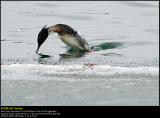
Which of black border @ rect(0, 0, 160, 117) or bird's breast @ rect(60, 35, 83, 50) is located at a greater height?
bird's breast @ rect(60, 35, 83, 50)

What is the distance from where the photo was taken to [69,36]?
7.72 metres

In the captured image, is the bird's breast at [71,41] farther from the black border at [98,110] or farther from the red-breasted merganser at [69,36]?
the black border at [98,110]

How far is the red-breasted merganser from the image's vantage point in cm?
770

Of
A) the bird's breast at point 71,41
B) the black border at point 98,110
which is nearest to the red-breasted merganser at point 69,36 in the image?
the bird's breast at point 71,41

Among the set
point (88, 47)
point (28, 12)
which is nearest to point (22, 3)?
point (28, 12)

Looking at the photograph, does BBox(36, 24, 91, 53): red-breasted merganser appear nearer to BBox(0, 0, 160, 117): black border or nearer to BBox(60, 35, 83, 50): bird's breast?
BBox(60, 35, 83, 50): bird's breast

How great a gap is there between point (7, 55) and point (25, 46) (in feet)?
2.41

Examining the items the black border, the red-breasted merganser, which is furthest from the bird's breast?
the black border

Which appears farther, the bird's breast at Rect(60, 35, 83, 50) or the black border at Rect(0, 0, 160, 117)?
the bird's breast at Rect(60, 35, 83, 50)

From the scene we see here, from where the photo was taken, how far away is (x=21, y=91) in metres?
5.15

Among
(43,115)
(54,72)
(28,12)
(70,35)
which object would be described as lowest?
(43,115)

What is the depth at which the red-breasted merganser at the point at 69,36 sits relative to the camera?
770cm

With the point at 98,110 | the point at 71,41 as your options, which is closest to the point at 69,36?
the point at 71,41

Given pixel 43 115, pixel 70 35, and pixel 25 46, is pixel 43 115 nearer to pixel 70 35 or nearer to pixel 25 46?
pixel 70 35
